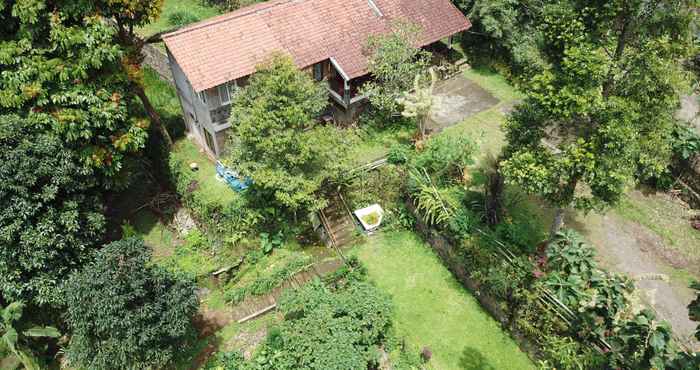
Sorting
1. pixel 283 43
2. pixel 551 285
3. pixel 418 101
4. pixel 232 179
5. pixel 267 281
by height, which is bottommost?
pixel 267 281

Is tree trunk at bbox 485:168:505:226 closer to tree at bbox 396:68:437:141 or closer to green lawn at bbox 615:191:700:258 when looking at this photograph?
tree at bbox 396:68:437:141

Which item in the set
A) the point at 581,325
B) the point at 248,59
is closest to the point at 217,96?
the point at 248,59

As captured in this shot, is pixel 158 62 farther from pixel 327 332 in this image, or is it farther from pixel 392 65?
pixel 327 332

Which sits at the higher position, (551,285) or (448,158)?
(448,158)

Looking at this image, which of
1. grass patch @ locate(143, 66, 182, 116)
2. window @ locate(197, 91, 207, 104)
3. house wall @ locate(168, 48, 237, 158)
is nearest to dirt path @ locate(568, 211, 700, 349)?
house wall @ locate(168, 48, 237, 158)

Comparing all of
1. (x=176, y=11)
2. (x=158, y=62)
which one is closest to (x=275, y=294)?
(x=158, y=62)

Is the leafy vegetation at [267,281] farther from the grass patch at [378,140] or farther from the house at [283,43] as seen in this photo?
the house at [283,43]

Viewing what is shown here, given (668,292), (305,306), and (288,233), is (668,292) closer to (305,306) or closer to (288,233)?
(305,306)
